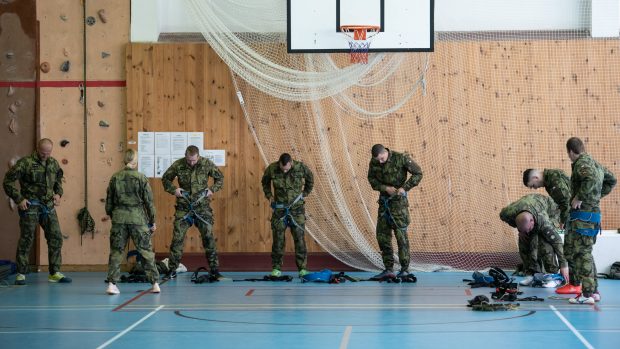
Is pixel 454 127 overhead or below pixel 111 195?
overhead

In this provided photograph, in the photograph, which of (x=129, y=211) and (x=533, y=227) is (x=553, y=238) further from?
(x=129, y=211)

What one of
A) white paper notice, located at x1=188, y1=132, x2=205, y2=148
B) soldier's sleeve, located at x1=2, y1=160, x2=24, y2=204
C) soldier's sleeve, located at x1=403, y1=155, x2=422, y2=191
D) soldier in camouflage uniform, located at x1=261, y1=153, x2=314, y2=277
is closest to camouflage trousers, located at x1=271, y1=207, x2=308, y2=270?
soldier in camouflage uniform, located at x1=261, y1=153, x2=314, y2=277

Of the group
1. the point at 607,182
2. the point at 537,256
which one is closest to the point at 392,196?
the point at 537,256

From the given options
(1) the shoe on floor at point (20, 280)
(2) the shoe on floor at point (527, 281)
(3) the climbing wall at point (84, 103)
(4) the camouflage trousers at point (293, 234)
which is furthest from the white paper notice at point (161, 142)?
(2) the shoe on floor at point (527, 281)

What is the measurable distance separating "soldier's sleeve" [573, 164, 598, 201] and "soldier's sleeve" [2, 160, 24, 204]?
8.38m

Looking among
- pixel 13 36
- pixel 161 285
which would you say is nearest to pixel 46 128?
pixel 13 36

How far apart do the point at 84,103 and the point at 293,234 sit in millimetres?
4649

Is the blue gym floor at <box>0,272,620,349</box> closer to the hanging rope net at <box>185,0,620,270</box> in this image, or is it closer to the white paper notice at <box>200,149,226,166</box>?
the hanging rope net at <box>185,0,620,270</box>

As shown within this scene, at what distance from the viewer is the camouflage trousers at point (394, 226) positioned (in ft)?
49.1

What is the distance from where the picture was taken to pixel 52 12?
16984 mm

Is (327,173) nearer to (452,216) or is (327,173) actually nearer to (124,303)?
(452,216)

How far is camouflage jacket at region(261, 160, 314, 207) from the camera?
1533 cm

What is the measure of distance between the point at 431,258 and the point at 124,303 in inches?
243

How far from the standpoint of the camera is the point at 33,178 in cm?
1473
